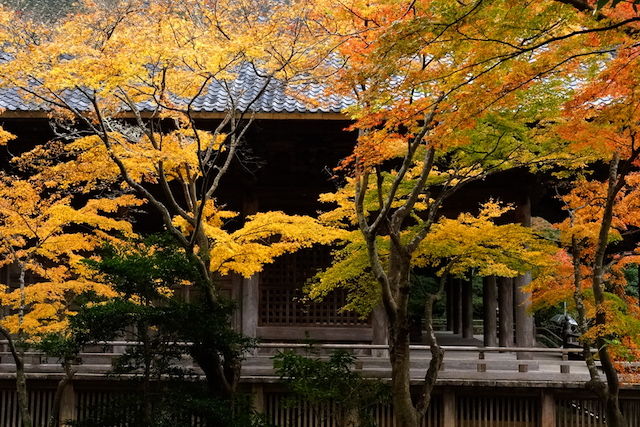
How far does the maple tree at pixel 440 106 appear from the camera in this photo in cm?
457

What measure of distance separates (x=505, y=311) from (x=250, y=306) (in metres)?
5.49

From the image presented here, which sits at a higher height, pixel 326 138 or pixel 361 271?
pixel 326 138

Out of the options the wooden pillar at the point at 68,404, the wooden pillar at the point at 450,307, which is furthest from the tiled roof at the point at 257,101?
the wooden pillar at the point at 450,307

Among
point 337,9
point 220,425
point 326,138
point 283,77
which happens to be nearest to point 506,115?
point 337,9

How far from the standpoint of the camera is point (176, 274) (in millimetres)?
6859

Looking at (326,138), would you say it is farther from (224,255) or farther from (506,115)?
(506,115)

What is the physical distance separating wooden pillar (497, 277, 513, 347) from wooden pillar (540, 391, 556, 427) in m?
1.53

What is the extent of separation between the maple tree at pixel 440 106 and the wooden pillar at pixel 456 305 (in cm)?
1143

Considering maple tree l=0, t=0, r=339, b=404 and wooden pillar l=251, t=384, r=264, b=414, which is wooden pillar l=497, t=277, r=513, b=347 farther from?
maple tree l=0, t=0, r=339, b=404

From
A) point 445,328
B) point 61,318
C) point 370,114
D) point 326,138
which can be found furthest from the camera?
point 445,328

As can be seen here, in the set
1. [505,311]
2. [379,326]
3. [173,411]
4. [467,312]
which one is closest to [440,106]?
[173,411]

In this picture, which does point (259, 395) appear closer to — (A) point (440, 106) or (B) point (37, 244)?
(B) point (37, 244)

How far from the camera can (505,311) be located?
1231 centimetres

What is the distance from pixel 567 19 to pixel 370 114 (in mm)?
2420
